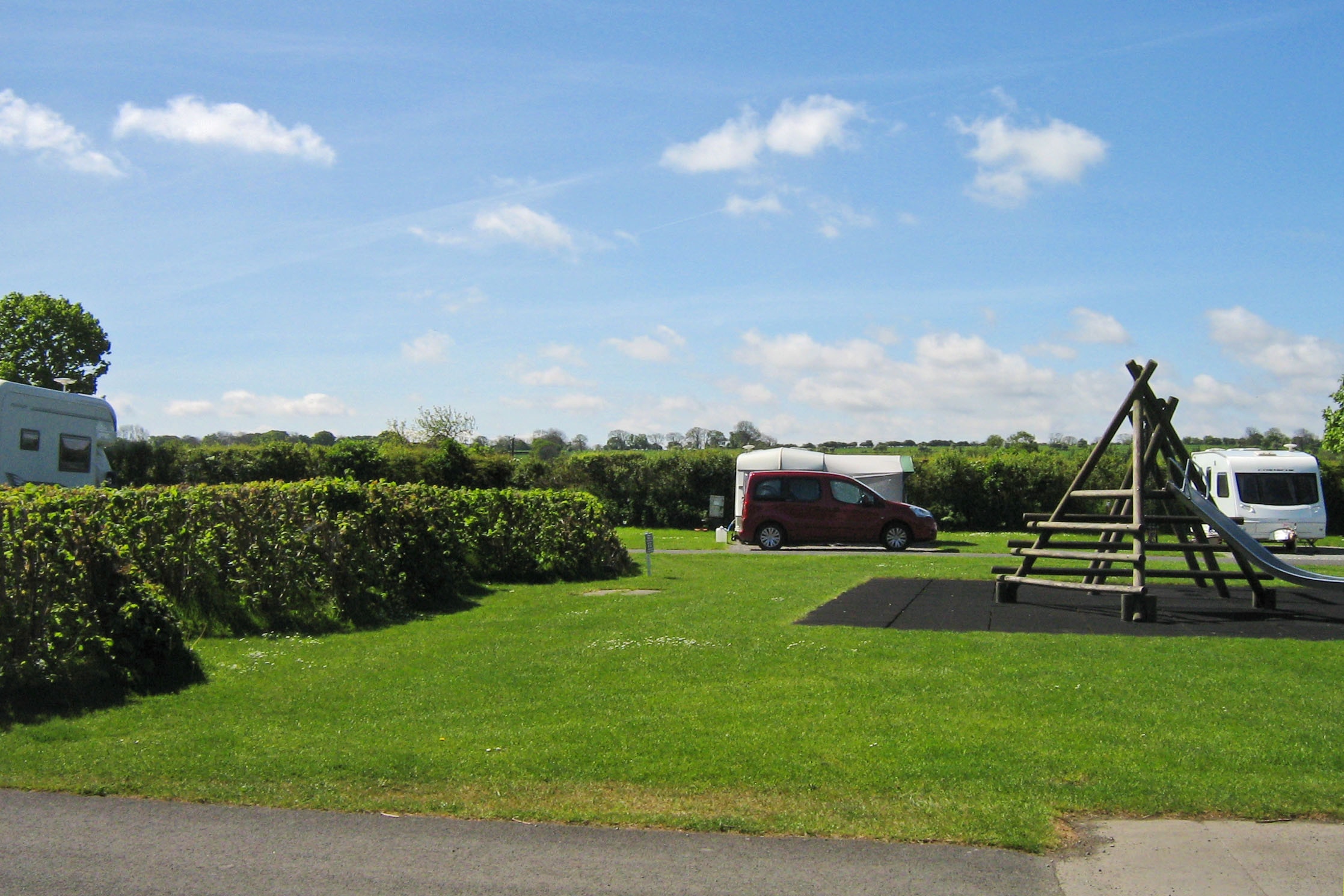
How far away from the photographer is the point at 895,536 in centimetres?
2498

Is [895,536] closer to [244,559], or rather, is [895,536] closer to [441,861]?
[244,559]

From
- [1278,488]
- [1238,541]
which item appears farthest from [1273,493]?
[1238,541]

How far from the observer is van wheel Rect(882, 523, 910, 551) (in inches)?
977

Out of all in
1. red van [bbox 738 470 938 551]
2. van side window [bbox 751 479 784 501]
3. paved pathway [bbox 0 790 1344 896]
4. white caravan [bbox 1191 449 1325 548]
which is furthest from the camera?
white caravan [bbox 1191 449 1325 548]

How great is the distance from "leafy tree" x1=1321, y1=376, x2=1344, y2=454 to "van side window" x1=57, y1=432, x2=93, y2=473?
134ft

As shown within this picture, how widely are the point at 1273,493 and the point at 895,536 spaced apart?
1004 cm

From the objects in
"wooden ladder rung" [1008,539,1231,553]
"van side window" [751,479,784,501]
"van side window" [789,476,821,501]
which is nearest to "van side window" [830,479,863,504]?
"van side window" [789,476,821,501]

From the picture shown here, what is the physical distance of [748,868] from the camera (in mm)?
4332

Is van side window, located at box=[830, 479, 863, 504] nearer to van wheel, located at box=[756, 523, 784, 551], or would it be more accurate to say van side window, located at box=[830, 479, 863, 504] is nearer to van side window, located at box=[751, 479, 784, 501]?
van side window, located at box=[751, 479, 784, 501]

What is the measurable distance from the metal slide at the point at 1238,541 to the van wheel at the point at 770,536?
1305cm

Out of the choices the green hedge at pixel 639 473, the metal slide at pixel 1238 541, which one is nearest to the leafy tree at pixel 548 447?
the green hedge at pixel 639 473

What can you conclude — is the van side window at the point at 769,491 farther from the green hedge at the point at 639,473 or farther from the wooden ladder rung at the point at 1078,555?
the wooden ladder rung at the point at 1078,555

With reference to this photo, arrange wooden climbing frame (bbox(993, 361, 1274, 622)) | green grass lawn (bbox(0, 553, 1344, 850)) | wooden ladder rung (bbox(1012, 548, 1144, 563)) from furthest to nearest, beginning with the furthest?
wooden climbing frame (bbox(993, 361, 1274, 622))
wooden ladder rung (bbox(1012, 548, 1144, 563))
green grass lawn (bbox(0, 553, 1344, 850))

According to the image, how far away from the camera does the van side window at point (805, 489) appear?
2511 cm
